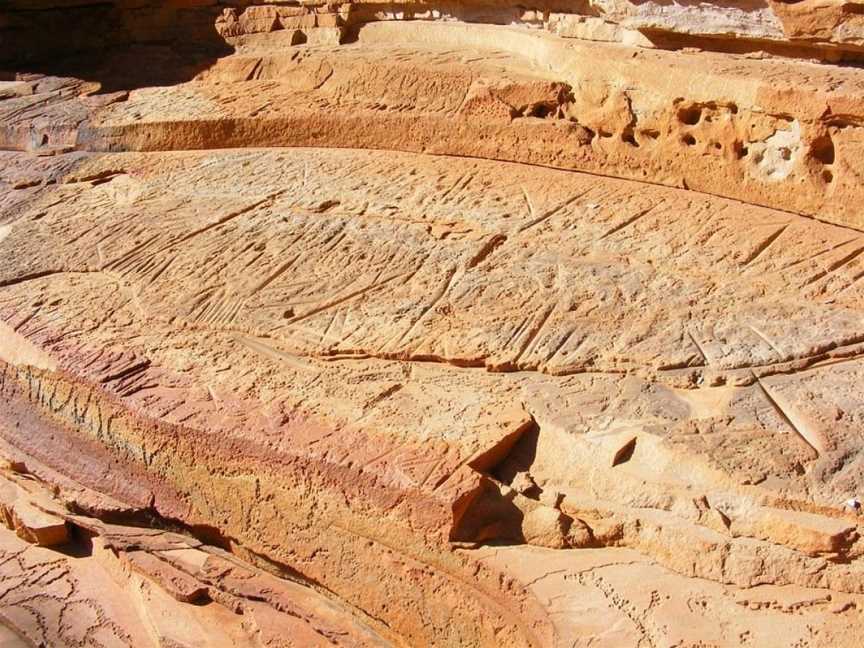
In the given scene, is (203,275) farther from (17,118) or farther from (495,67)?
(17,118)

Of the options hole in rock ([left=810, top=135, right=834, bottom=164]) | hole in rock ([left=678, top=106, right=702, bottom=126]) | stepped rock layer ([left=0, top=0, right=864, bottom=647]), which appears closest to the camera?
stepped rock layer ([left=0, top=0, right=864, bottom=647])

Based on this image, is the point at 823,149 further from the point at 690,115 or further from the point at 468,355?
the point at 468,355

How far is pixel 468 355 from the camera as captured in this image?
3779 mm

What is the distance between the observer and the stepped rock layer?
3.08 meters

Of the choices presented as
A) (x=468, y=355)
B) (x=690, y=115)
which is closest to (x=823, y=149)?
(x=690, y=115)

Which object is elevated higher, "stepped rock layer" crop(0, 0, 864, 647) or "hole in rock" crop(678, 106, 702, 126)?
"hole in rock" crop(678, 106, 702, 126)

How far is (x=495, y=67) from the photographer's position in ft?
18.9

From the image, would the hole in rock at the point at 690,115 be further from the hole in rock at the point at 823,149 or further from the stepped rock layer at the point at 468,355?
the hole in rock at the point at 823,149

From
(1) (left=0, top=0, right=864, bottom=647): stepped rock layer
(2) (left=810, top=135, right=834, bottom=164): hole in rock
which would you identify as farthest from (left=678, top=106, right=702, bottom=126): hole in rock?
(2) (left=810, top=135, right=834, bottom=164): hole in rock

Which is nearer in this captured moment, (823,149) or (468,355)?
(468,355)

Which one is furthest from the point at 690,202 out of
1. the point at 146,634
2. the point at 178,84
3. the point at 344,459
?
the point at 178,84

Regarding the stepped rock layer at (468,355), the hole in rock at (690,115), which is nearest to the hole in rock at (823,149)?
the stepped rock layer at (468,355)

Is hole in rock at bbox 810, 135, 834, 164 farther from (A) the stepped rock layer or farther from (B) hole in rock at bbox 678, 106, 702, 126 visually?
(B) hole in rock at bbox 678, 106, 702, 126

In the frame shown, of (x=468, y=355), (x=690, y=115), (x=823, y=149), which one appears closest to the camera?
(x=468, y=355)
